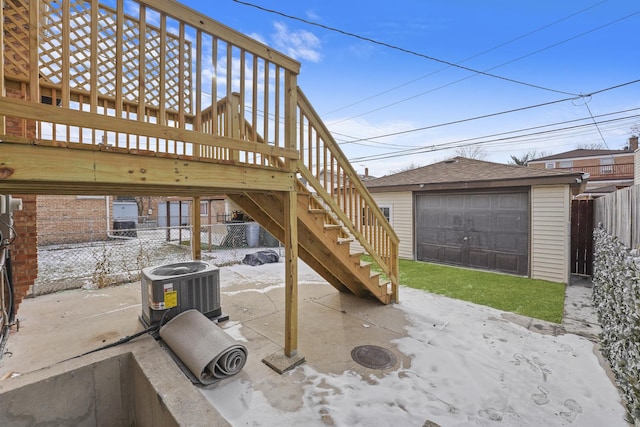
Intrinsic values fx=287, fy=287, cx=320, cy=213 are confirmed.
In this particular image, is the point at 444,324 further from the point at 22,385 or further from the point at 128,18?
the point at 128,18

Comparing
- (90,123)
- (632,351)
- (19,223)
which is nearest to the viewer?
(90,123)

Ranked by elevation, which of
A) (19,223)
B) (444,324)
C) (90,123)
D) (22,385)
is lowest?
(444,324)

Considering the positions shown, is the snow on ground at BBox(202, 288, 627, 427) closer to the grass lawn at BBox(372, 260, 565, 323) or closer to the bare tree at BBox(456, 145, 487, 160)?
the grass lawn at BBox(372, 260, 565, 323)

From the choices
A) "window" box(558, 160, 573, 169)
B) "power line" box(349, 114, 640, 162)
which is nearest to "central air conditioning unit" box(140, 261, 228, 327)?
"power line" box(349, 114, 640, 162)

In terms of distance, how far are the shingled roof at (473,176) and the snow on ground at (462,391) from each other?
13.1 ft

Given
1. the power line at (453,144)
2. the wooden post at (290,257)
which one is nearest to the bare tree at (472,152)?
the power line at (453,144)

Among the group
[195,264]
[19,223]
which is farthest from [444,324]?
[19,223]

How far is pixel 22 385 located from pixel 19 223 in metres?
2.46

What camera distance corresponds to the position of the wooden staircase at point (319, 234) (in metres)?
3.42

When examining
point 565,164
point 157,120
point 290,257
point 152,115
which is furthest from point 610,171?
point 157,120

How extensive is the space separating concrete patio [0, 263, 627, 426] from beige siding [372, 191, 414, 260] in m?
3.88

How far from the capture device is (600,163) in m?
23.2

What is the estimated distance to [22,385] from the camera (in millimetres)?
1856

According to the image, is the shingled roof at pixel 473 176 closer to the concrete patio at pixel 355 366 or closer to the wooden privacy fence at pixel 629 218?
the concrete patio at pixel 355 366
